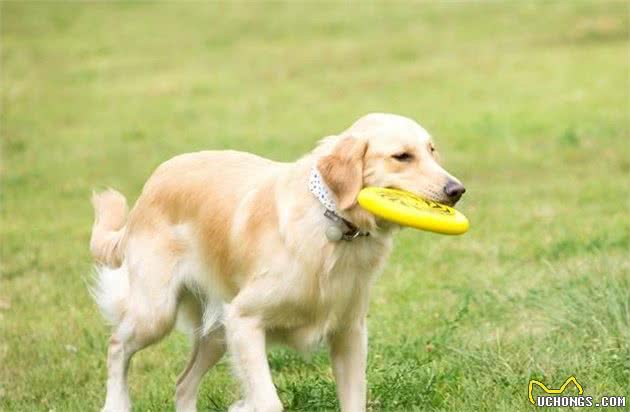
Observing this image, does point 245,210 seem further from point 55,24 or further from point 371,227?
point 55,24

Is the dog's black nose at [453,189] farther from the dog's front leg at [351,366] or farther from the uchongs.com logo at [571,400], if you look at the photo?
the uchongs.com logo at [571,400]

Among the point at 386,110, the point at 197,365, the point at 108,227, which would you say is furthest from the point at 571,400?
the point at 386,110

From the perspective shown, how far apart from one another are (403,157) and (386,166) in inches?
3.3

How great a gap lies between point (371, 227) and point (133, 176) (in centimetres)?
903

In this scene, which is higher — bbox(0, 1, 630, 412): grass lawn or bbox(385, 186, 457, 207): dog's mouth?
bbox(385, 186, 457, 207): dog's mouth

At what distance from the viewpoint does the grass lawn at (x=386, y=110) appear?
684 cm

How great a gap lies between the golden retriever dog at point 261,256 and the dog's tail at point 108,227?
0.83 ft

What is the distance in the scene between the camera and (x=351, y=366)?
229 inches

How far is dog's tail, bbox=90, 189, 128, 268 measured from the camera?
708 cm

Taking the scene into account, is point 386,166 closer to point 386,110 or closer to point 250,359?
point 250,359

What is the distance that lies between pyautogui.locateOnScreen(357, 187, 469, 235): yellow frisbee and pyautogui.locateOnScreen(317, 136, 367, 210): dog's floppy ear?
2.5 inches

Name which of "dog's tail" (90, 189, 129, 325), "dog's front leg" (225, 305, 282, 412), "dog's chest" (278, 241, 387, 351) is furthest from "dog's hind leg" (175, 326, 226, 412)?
"dog's chest" (278, 241, 387, 351)

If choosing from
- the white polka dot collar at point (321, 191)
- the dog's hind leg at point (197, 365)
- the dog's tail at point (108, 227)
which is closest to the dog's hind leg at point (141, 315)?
the dog's hind leg at point (197, 365)

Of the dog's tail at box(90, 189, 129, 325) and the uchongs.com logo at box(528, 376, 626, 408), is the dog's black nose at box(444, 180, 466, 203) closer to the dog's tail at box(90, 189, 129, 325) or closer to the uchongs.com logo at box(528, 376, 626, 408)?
the uchongs.com logo at box(528, 376, 626, 408)
